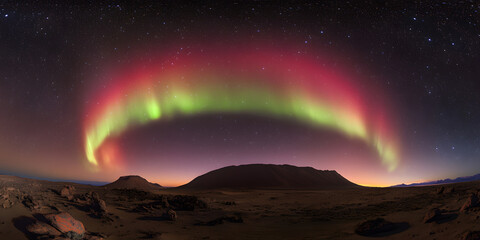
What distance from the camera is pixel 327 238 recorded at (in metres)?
12.7

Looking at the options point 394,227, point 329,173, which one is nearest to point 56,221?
point 394,227

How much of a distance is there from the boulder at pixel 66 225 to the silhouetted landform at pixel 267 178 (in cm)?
7868

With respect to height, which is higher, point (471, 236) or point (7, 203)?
point (7, 203)

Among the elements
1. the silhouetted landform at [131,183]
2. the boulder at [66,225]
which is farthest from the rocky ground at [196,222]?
the silhouetted landform at [131,183]

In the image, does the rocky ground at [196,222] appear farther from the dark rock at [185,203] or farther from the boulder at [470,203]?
the dark rock at [185,203]

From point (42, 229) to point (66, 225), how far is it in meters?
0.79

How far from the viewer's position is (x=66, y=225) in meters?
11.7

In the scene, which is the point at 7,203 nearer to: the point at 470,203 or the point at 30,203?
the point at 30,203

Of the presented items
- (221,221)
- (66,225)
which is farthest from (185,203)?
(66,225)

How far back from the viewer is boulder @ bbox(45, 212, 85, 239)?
37.4 ft

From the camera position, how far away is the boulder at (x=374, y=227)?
12.8m

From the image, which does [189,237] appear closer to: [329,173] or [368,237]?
[368,237]

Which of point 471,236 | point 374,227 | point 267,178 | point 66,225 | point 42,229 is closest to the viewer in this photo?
point 471,236

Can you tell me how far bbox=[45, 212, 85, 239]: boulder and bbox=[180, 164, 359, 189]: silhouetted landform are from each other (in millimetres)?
78676
